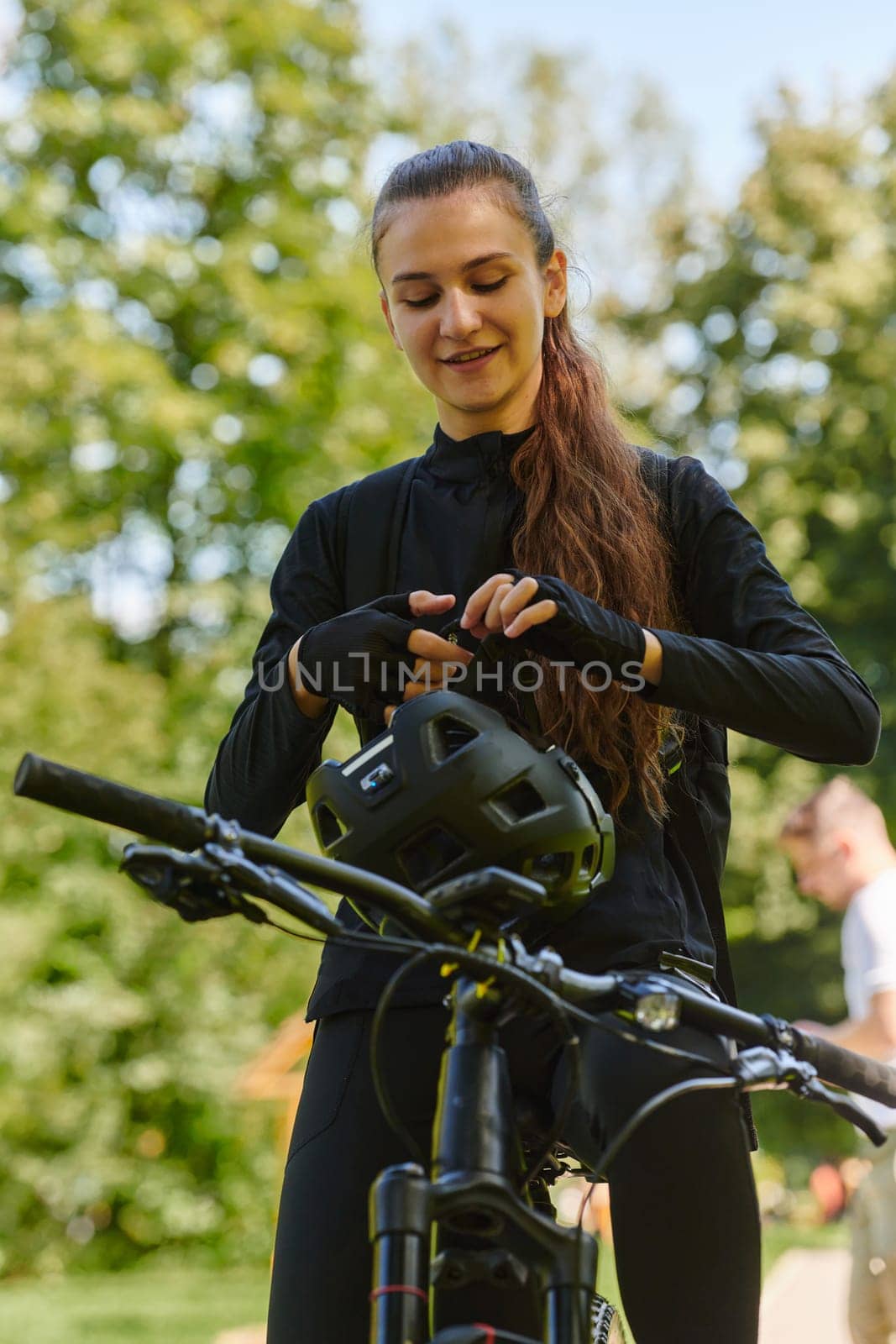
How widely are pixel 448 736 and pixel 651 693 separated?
29cm

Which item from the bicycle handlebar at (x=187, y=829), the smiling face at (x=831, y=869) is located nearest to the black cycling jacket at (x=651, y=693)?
the bicycle handlebar at (x=187, y=829)

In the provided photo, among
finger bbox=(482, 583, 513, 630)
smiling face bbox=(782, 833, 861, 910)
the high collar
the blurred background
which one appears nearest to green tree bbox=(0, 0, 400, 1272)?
the blurred background

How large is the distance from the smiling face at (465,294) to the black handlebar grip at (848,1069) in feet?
3.26

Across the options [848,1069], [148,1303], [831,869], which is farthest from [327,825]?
[148,1303]

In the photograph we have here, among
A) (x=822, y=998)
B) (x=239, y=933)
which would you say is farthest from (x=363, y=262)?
(x=822, y=998)

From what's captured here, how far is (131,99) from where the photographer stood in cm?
1296

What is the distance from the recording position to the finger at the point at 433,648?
1784 mm

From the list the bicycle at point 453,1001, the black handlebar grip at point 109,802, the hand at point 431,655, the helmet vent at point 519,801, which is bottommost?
the bicycle at point 453,1001

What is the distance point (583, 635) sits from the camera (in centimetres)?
168

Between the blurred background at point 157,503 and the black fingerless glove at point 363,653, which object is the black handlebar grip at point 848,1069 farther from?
the blurred background at point 157,503

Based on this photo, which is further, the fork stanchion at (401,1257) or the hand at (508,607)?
the hand at (508,607)

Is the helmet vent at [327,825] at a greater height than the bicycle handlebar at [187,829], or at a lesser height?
greater

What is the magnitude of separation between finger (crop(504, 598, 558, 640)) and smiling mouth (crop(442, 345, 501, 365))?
572 mm

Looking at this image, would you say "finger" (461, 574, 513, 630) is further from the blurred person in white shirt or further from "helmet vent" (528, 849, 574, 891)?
the blurred person in white shirt
